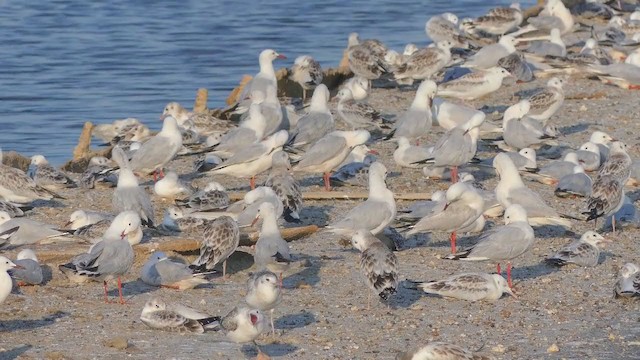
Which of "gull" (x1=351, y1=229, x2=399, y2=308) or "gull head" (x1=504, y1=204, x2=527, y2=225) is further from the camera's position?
"gull head" (x1=504, y1=204, x2=527, y2=225)

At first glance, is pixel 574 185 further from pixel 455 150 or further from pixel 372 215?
pixel 372 215

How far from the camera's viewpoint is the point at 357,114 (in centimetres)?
1645

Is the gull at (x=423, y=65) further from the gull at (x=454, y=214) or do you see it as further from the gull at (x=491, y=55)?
the gull at (x=454, y=214)

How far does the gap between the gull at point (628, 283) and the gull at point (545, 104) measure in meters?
6.40

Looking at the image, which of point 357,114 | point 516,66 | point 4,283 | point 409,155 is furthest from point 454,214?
point 516,66

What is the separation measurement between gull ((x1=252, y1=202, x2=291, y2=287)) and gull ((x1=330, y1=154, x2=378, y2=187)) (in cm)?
326

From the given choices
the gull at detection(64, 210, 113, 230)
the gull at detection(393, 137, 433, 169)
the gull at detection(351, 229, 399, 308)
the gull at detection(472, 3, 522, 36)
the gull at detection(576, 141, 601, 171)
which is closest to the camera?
the gull at detection(351, 229, 399, 308)

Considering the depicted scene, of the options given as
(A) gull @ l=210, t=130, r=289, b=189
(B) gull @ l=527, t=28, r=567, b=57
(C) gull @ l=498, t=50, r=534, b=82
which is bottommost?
(B) gull @ l=527, t=28, r=567, b=57

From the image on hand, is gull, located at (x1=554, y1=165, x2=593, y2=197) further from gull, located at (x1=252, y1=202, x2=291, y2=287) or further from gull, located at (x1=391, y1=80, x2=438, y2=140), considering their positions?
gull, located at (x1=252, y1=202, x2=291, y2=287)

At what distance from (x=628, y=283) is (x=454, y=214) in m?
1.90

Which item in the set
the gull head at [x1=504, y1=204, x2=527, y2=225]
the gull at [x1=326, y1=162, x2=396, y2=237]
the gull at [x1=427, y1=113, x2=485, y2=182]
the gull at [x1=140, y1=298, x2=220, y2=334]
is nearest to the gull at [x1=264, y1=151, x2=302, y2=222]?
the gull at [x1=326, y1=162, x2=396, y2=237]

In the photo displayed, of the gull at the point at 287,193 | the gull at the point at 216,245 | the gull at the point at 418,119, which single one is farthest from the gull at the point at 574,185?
the gull at the point at 216,245

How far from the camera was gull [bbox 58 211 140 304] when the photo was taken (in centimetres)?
994

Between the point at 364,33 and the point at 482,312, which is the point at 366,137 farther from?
the point at 364,33
